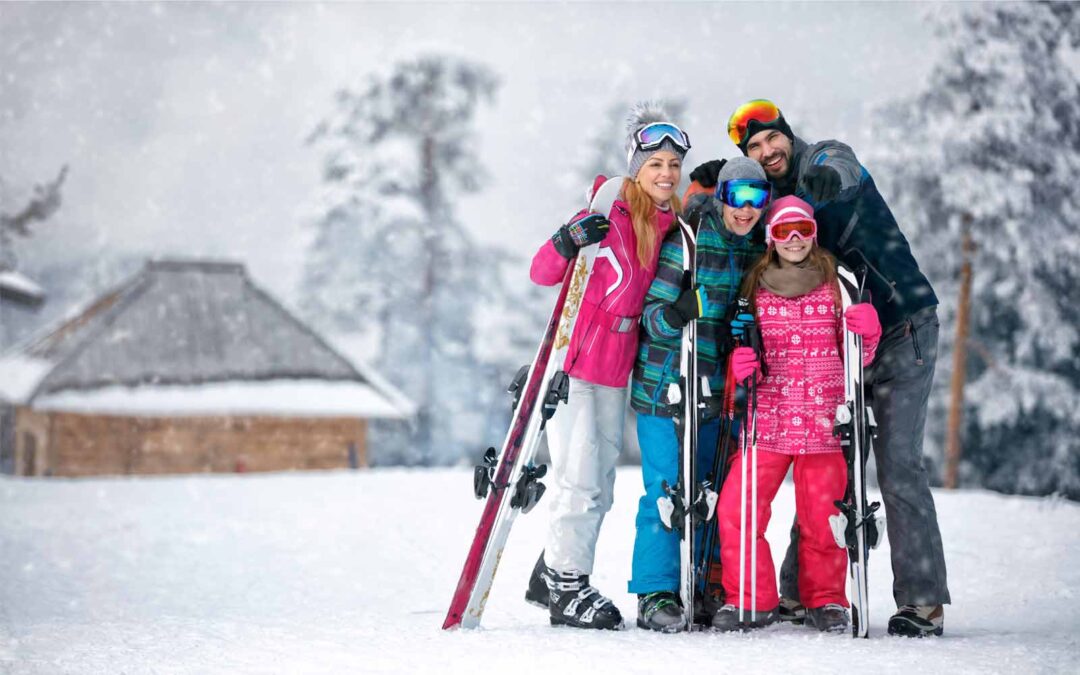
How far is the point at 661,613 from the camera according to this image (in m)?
3.44

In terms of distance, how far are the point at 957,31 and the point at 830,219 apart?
1406cm

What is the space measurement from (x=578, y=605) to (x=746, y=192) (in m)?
1.61

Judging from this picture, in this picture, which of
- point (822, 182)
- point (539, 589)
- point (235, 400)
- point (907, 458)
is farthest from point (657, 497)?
point (235, 400)

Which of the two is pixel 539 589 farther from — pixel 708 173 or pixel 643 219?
pixel 708 173

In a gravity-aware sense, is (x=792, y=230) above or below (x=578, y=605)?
above

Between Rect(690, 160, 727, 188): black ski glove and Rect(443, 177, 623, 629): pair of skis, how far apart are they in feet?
1.43

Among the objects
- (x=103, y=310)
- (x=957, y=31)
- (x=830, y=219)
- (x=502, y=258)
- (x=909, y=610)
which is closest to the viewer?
(x=909, y=610)

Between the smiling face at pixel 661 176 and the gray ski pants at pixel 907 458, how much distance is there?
0.99 meters

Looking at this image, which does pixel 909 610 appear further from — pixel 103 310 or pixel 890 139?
pixel 103 310

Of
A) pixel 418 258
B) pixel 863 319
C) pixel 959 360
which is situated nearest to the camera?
pixel 863 319

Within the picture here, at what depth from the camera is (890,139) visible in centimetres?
1631

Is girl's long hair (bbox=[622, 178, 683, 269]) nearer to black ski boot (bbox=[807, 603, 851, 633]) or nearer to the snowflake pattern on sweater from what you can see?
the snowflake pattern on sweater

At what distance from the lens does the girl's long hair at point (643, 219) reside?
363 cm

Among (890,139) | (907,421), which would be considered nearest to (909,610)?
(907,421)
